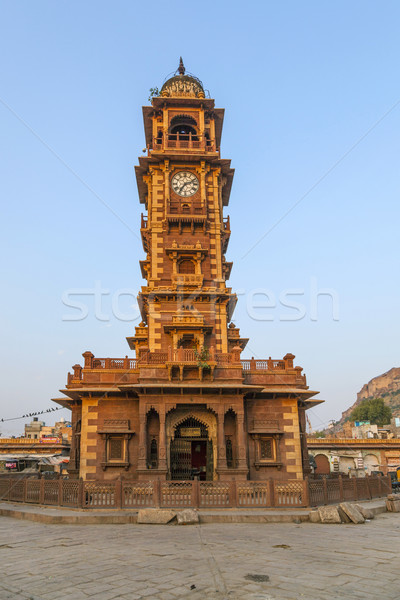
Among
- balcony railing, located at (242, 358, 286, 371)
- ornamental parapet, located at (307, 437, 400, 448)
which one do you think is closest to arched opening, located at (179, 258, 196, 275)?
balcony railing, located at (242, 358, 286, 371)

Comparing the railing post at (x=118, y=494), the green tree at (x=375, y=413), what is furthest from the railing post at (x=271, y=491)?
the green tree at (x=375, y=413)

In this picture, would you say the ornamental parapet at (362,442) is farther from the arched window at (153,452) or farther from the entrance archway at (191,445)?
the arched window at (153,452)

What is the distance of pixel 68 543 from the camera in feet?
35.6

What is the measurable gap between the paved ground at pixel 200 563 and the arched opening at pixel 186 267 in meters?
16.3

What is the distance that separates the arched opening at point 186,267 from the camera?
89.8 ft

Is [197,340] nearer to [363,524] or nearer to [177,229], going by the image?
[177,229]

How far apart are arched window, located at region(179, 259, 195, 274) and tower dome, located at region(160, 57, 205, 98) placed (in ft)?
37.8

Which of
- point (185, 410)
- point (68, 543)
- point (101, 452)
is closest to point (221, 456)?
point (185, 410)

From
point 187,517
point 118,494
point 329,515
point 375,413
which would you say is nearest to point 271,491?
point 329,515

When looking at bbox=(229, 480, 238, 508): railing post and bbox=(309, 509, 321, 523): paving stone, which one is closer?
bbox=(309, 509, 321, 523): paving stone

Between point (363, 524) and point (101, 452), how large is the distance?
497 inches

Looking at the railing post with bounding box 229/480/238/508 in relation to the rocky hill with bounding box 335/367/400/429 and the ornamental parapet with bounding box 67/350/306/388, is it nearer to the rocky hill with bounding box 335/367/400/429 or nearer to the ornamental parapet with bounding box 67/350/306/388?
the ornamental parapet with bounding box 67/350/306/388

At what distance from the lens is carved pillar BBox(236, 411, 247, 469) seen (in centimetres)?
2138

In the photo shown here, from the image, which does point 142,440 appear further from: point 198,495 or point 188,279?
point 188,279
